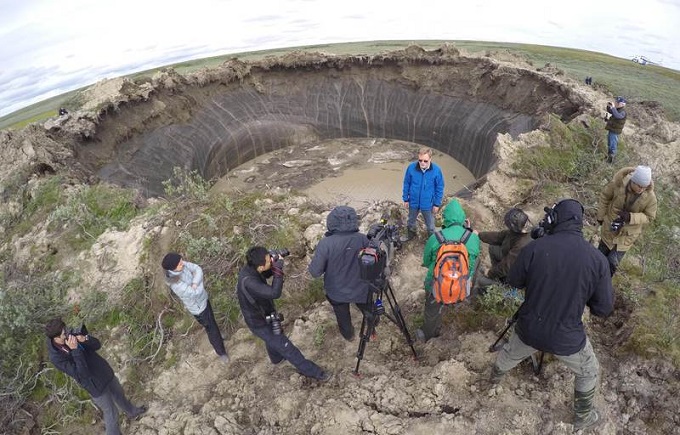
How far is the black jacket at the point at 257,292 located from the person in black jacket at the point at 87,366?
1.63 meters

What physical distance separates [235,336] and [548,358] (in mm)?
4055

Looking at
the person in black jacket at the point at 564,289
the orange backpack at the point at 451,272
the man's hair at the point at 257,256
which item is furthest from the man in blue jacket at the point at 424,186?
the man's hair at the point at 257,256

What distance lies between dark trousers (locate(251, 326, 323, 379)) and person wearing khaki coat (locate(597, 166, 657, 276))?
13.9 feet

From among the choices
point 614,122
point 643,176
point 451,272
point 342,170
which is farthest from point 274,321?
point 342,170

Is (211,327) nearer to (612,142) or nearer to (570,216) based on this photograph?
(570,216)

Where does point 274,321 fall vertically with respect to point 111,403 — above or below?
above

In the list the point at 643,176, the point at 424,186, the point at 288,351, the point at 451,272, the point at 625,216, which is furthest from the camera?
the point at 424,186

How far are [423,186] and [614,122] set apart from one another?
5.19 meters

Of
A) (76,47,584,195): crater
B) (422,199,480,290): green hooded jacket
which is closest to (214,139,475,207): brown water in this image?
(76,47,584,195): crater

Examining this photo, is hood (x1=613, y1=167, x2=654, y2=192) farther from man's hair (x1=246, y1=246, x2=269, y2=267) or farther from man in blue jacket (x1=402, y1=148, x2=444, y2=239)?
man's hair (x1=246, y1=246, x2=269, y2=267)

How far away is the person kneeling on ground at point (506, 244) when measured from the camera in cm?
404

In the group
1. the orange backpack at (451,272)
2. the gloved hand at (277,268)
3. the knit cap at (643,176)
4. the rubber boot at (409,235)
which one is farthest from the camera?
the rubber boot at (409,235)

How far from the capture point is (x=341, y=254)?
4062 mm

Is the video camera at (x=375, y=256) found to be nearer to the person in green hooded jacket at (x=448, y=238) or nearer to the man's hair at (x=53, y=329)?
the person in green hooded jacket at (x=448, y=238)
